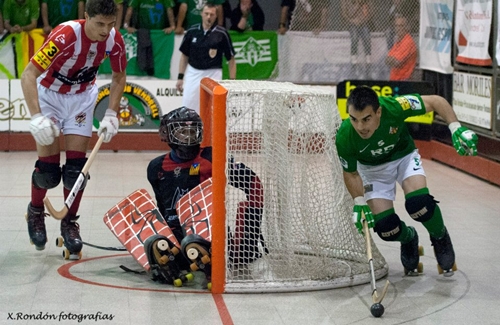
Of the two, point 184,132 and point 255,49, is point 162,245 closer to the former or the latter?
point 184,132

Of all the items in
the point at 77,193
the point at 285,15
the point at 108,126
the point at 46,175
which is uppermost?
the point at 285,15

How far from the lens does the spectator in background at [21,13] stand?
11922mm

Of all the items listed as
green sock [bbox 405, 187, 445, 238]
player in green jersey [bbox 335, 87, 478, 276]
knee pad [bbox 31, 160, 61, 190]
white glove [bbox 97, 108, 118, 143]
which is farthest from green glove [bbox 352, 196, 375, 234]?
knee pad [bbox 31, 160, 61, 190]

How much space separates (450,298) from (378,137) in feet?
3.35

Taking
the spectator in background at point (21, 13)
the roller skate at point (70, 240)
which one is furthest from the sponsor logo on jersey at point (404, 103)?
the spectator in background at point (21, 13)

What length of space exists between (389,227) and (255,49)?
686cm

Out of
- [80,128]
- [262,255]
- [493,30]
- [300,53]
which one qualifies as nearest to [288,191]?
[262,255]

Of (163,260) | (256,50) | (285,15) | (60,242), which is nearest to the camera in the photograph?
(163,260)

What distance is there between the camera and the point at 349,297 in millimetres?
5328

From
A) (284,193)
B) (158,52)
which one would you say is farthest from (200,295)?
(158,52)

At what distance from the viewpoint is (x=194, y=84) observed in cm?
1059

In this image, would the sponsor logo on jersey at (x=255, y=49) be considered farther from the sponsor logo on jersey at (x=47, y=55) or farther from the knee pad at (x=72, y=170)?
the sponsor logo on jersey at (x=47, y=55)

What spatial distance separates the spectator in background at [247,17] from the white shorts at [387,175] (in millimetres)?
6675

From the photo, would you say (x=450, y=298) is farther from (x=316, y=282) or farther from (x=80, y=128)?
(x=80, y=128)
